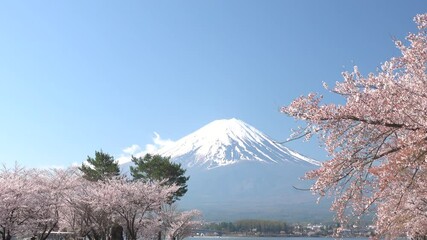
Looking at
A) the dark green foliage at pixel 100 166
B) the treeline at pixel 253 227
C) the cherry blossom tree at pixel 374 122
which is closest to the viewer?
the cherry blossom tree at pixel 374 122

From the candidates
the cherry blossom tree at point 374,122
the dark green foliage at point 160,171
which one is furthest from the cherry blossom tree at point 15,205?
the dark green foliage at point 160,171

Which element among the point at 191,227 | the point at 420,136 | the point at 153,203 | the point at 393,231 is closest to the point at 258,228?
the point at 191,227

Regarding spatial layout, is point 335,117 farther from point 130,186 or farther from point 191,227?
point 191,227

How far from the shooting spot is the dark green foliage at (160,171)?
3744 cm

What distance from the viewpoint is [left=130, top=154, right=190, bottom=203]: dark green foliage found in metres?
37.4

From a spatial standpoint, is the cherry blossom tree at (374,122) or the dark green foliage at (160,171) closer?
the cherry blossom tree at (374,122)

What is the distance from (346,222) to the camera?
848 cm

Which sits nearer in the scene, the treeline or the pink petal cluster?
the pink petal cluster

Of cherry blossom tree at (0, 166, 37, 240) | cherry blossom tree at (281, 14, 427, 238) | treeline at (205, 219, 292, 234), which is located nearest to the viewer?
cherry blossom tree at (281, 14, 427, 238)

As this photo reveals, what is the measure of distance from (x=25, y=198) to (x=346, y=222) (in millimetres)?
14893

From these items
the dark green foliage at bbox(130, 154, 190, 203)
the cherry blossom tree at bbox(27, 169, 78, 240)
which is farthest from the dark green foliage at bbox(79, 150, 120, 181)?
the cherry blossom tree at bbox(27, 169, 78, 240)

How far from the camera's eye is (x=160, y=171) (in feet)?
123

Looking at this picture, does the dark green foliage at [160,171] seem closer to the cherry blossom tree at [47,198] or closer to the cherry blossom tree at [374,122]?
the cherry blossom tree at [47,198]

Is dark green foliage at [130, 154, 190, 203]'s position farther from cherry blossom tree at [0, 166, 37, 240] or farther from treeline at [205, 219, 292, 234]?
treeline at [205, 219, 292, 234]
